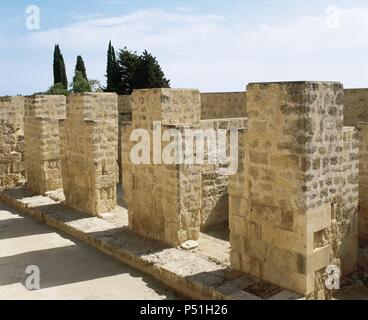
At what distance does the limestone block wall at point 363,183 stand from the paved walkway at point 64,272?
349 centimetres

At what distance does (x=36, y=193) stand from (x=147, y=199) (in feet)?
16.4

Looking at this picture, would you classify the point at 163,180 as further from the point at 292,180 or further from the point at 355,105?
the point at 355,105

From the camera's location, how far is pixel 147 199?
771 cm

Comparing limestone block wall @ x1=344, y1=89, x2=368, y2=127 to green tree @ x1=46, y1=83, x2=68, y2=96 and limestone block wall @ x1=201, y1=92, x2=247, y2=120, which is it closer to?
limestone block wall @ x1=201, y1=92, x2=247, y2=120

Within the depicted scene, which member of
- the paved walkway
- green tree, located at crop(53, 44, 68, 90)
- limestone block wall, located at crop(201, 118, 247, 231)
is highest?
green tree, located at crop(53, 44, 68, 90)

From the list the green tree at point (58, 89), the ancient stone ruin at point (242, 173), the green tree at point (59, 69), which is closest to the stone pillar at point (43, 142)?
the ancient stone ruin at point (242, 173)

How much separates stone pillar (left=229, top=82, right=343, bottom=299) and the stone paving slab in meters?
0.33

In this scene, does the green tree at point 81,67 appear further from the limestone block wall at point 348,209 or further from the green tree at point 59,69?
the limestone block wall at point 348,209

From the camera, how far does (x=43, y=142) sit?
11.3 meters

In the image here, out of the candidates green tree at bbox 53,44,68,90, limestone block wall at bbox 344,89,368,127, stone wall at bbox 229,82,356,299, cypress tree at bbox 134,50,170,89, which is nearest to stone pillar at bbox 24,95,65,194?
stone wall at bbox 229,82,356,299

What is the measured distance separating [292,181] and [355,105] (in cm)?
950

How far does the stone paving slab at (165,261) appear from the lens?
17.9ft

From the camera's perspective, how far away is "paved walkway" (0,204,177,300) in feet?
19.8
